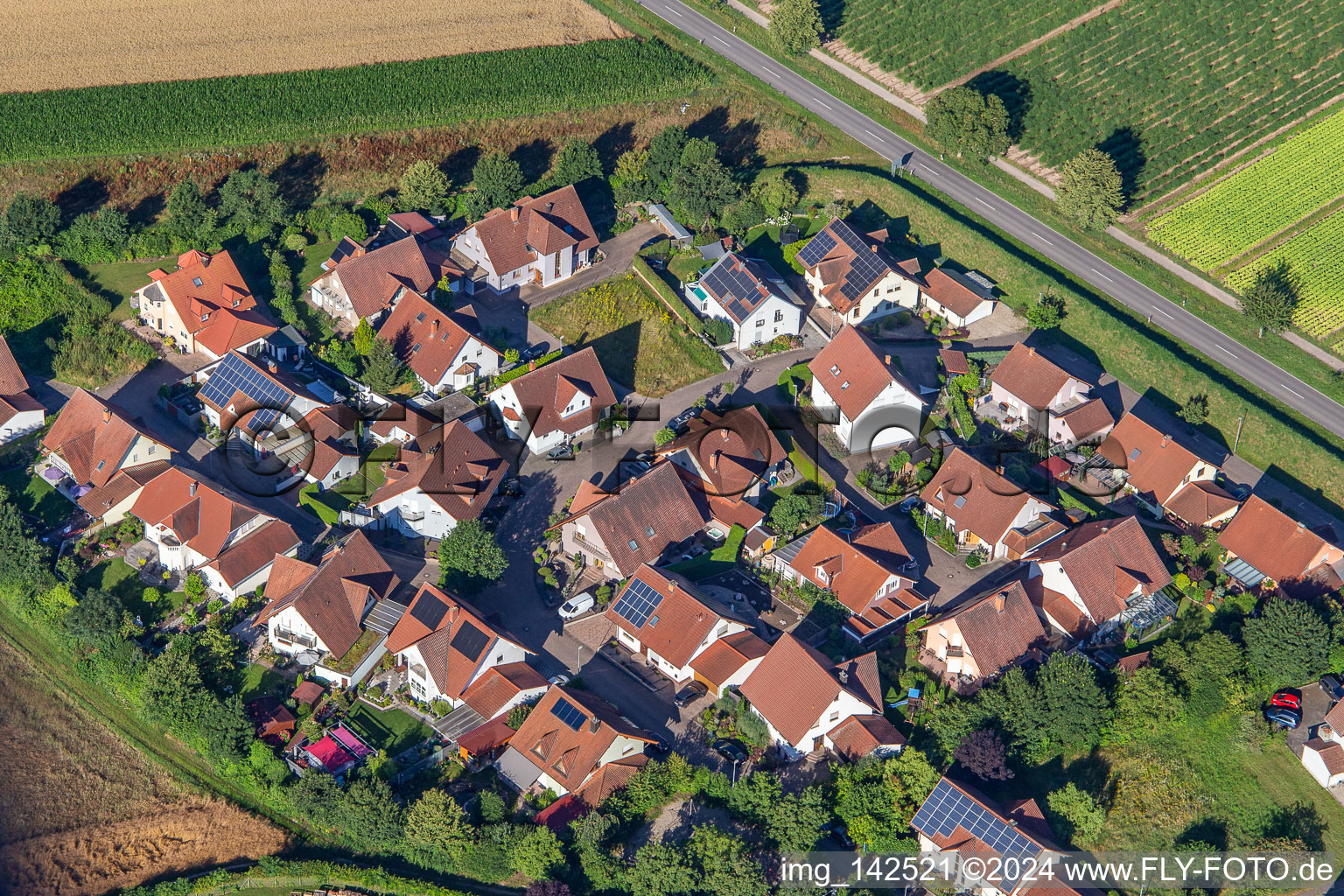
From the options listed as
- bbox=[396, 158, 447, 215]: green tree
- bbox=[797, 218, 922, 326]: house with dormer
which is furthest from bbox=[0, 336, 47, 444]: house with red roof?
bbox=[797, 218, 922, 326]: house with dormer

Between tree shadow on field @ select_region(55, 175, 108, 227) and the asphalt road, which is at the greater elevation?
the asphalt road

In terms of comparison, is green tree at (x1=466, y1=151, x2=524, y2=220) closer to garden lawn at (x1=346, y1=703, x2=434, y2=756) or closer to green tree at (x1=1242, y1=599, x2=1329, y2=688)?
garden lawn at (x1=346, y1=703, x2=434, y2=756)

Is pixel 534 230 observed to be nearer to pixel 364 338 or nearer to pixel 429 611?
pixel 364 338

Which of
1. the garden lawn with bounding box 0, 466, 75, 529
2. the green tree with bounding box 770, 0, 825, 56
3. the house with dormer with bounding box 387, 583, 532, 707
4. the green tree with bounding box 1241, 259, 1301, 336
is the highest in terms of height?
the green tree with bounding box 770, 0, 825, 56

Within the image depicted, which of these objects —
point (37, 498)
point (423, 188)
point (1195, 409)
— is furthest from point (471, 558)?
point (1195, 409)

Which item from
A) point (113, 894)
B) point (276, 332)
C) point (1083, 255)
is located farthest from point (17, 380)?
point (1083, 255)

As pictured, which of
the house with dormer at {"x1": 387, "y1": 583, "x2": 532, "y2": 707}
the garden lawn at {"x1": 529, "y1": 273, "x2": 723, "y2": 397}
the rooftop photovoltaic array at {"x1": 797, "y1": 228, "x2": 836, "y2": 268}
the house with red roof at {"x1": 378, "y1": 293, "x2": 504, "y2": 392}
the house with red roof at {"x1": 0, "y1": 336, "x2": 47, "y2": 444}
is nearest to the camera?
the house with dormer at {"x1": 387, "y1": 583, "x2": 532, "y2": 707}

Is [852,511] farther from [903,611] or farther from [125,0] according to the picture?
[125,0]
